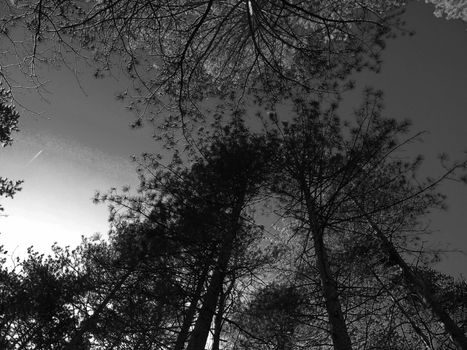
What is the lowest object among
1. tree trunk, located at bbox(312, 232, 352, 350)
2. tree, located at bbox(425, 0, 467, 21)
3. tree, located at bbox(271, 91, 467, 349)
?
tree trunk, located at bbox(312, 232, 352, 350)

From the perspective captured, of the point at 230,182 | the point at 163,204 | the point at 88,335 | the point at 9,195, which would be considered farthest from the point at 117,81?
the point at 88,335

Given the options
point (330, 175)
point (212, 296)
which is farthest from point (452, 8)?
point (212, 296)

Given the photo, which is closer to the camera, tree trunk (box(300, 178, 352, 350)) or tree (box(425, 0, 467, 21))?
tree trunk (box(300, 178, 352, 350))

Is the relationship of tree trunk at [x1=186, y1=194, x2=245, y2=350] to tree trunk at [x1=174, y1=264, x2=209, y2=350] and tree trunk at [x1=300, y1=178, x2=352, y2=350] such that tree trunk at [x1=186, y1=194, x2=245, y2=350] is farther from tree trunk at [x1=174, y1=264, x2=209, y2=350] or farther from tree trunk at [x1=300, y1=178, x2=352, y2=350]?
tree trunk at [x1=300, y1=178, x2=352, y2=350]

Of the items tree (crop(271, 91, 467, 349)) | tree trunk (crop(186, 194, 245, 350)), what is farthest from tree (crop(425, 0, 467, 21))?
tree trunk (crop(186, 194, 245, 350))

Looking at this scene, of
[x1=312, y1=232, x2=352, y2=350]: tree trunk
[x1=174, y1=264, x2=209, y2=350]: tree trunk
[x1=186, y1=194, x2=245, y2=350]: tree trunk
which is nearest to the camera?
[x1=312, y1=232, x2=352, y2=350]: tree trunk

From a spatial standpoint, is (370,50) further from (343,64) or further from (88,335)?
(88,335)

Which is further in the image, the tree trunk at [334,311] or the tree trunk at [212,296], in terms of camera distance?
the tree trunk at [212,296]

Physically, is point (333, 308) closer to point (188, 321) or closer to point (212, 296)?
point (212, 296)

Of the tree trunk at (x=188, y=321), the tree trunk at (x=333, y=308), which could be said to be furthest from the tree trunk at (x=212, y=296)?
the tree trunk at (x=333, y=308)

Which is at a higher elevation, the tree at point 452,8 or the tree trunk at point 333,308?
the tree at point 452,8

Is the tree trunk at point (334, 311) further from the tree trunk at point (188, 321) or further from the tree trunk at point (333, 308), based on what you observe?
the tree trunk at point (188, 321)

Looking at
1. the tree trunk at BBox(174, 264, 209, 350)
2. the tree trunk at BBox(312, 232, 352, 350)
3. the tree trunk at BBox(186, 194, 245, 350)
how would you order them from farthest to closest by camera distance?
the tree trunk at BBox(174, 264, 209, 350), the tree trunk at BBox(186, 194, 245, 350), the tree trunk at BBox(312, 232, 352, 350)

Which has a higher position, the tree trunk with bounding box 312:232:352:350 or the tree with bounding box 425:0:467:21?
the tree with bounding box 425:0:467:21
